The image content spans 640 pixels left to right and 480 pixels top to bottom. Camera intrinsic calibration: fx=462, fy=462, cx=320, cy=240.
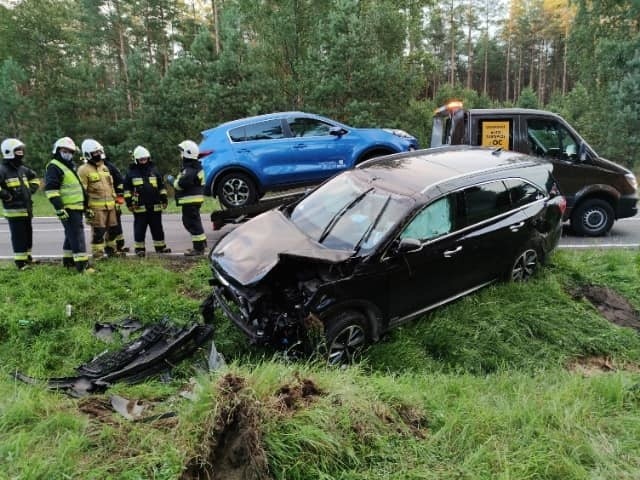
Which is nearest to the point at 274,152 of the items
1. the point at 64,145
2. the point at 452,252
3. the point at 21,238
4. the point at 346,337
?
the point at 64,145

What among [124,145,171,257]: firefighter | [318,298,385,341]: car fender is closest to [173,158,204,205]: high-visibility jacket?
[124,145,171,257]: firefighter

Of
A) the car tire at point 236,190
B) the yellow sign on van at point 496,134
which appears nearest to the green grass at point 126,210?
the car tire at point 236,190

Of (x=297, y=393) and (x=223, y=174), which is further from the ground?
(x=223, y=174)

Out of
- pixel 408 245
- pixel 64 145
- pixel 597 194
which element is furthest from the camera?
pixel 597 194

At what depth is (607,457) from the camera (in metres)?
2.60

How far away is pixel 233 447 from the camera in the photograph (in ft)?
→ 8.09

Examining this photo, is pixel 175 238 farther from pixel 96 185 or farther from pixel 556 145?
pixel 556 145

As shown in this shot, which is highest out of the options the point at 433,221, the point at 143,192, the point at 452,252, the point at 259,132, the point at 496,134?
the point at 259,132

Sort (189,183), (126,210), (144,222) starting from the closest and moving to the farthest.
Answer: (189,183) → (144,222) → (126,210)

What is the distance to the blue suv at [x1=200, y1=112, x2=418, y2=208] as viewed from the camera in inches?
321

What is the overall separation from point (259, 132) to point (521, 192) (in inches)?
187

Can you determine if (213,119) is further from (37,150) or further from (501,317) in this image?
(501,317)

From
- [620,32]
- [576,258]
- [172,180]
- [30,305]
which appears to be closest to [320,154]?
[172,180]

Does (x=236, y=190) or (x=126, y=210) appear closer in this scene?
(x=236, y=190)
